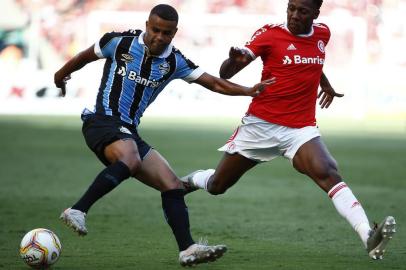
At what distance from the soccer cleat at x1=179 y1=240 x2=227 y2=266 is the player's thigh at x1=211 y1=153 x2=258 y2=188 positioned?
1.52 metres

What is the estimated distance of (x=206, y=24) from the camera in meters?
29.6

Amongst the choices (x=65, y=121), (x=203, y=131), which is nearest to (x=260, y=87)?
(x=203, y=131)

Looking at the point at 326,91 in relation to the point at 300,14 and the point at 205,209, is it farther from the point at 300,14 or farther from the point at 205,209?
the point at 205,209

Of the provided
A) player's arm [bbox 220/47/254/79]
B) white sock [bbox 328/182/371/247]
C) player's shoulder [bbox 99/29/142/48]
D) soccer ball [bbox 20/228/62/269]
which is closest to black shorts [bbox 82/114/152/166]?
player's shoulder [bbox 99/29/142/48]

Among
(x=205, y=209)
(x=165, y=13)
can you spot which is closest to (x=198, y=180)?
(x=165, y=13)

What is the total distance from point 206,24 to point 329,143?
911 cm

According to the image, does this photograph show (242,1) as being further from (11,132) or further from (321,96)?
A: (321,96)

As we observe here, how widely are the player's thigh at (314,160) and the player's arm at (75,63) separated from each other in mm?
1929

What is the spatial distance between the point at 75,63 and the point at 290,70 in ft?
6.16

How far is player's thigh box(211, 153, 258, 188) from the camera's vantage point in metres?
8.92

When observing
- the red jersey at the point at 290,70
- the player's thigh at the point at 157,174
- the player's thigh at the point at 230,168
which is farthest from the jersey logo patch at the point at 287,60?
the player's thigh at the point at 157,174

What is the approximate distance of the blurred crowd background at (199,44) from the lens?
27.9 meters

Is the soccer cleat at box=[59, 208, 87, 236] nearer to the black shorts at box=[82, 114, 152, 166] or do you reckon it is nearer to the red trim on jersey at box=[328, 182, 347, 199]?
the black shorts at box=[82, 114, 152, 166]

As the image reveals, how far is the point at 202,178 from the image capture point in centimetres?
932
